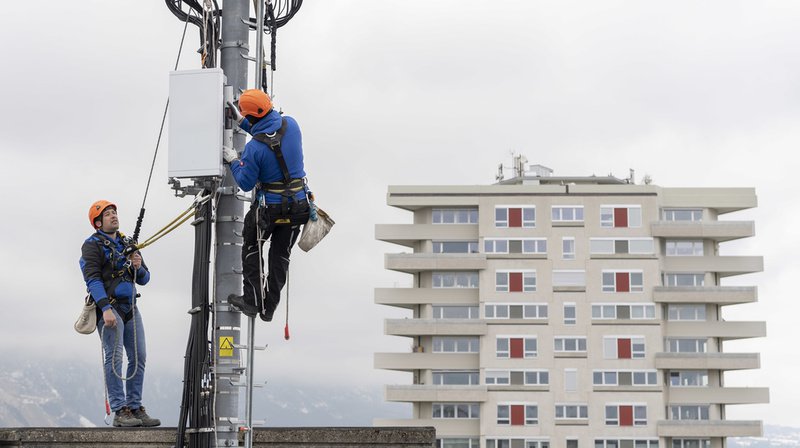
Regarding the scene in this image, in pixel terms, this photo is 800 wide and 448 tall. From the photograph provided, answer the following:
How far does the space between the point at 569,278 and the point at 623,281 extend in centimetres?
441

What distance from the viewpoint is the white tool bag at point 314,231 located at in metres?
10.7

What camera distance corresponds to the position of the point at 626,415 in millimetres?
90250

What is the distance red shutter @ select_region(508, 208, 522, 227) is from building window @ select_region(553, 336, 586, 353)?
32.7 ft

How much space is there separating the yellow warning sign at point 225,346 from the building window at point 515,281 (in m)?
84.4

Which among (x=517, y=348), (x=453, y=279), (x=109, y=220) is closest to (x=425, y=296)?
(x=453, y=279)

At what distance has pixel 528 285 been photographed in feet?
310

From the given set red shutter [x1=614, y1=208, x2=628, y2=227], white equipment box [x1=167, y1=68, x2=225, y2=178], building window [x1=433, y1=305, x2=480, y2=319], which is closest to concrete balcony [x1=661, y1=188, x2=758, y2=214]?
red shutter [x1=614, y1=208, x2=628, y2=227]

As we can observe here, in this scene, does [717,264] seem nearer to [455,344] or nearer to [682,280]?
[682,280]

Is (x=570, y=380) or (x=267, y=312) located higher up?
(x=570, y=380)

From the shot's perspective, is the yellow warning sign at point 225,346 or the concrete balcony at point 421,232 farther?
the concrete balcony at point 421,232

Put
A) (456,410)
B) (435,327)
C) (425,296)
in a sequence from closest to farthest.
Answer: (456,410) < (435,327) < (425,296)

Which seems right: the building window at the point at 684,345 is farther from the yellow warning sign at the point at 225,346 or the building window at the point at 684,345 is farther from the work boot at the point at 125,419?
the yellow warning sign at the point at 225,346

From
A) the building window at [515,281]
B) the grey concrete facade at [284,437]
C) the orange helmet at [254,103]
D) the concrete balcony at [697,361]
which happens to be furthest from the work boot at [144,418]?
the concrete balcony at [697,361]

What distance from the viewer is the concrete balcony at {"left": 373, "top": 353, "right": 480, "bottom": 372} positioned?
298 feet
